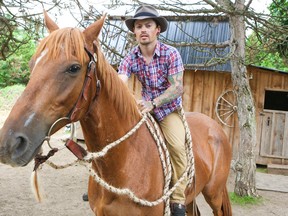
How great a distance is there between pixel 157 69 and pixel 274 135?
25.0 ft

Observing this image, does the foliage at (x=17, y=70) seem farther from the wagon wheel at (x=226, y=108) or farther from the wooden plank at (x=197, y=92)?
the wagon wheel at (x=226, y=108)

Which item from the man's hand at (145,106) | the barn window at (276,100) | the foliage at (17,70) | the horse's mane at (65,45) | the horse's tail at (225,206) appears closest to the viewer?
the horse's mane at (65,45)

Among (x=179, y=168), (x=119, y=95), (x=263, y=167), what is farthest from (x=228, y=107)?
(x=119, y=95)

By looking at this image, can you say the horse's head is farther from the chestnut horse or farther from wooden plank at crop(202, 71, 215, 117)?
wooden plank at crop(202, 71, 215, 117)

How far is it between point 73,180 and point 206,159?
471 cm

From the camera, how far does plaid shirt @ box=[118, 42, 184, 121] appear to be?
2.59 meters

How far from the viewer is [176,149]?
103 inches

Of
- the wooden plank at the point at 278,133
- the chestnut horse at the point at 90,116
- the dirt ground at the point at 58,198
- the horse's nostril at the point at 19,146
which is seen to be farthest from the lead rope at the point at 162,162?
the wooden plank at the point at 278,133

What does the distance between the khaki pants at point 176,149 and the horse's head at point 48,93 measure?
1.06m

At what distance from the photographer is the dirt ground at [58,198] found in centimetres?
520

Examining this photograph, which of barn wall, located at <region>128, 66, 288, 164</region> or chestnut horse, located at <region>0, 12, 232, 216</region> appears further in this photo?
barn wall, located at <region>128, 66, 288, 164</region>

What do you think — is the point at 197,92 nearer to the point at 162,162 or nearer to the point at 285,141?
the point at 285,141

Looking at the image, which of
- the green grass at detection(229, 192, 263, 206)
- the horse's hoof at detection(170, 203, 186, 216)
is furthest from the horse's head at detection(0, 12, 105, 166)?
the green grass at detection(229, 192, 263, 206)

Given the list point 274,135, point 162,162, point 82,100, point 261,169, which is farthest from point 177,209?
point 274,135
